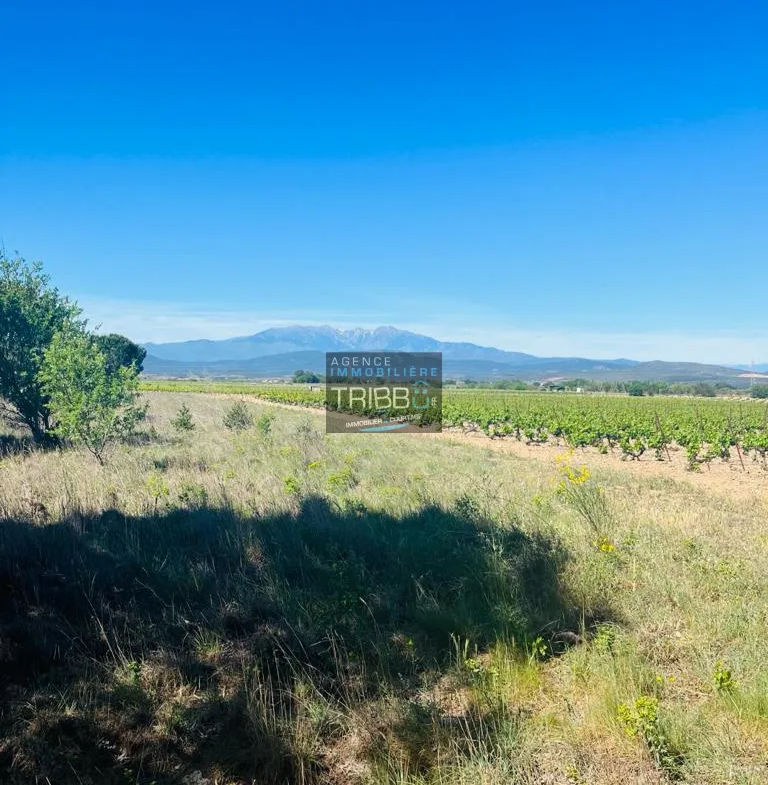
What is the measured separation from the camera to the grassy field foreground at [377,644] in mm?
2762

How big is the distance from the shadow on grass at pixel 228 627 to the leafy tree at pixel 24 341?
11078mm

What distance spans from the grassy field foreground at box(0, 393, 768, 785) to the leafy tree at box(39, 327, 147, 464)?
5593 millimetres

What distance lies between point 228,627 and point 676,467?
19.8 metres

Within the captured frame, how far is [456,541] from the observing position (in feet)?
18.9

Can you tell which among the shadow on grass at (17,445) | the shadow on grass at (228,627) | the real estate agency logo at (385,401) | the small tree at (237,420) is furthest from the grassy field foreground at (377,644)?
the real estate agency logo at (385,401)

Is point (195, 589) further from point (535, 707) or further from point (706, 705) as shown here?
point (706, 705)

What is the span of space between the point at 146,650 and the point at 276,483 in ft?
16.7

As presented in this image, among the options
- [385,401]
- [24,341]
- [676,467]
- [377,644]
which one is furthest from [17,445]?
[385,401]

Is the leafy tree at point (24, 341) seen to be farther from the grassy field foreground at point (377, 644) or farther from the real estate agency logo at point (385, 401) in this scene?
the real estate agency logo at point (385, 401)

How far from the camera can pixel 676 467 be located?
18906 mm

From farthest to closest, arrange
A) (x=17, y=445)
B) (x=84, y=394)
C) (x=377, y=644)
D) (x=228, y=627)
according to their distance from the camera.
→ (x=17, y=445) < (x=84, y=394) < (x=228, y=627) < (x=377, y=644)

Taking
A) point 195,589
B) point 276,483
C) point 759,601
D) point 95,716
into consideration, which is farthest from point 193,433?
point 759,601

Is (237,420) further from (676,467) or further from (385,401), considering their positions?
(385,401)

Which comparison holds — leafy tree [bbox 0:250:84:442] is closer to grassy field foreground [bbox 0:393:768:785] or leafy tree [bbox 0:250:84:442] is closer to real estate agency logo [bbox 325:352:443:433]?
grassy field foreground [bbox 0:393:768:785]
